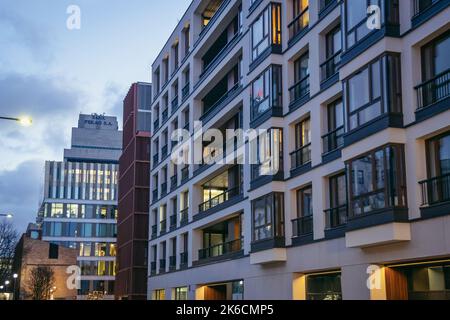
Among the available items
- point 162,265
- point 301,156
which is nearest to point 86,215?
point 162,265

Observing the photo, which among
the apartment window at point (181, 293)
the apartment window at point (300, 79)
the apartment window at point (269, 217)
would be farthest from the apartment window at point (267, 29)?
the apartment window at point (181, 293)

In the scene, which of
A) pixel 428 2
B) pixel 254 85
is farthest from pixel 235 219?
pixel 428 2

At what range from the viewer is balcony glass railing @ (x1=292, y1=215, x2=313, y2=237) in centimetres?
2675

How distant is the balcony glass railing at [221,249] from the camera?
36.7 metres

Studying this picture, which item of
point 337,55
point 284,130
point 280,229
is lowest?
point 280,229

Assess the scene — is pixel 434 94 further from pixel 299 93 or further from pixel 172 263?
pixel 172 263

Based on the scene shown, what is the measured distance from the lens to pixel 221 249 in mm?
39406

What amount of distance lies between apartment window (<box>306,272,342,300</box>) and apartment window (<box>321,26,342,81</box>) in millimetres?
8076

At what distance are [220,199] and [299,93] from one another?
14.5 meters

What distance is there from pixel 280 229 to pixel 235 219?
32.5 feet

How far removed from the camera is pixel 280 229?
28641 millimetres

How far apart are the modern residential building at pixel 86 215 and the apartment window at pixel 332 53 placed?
10942 centimetres

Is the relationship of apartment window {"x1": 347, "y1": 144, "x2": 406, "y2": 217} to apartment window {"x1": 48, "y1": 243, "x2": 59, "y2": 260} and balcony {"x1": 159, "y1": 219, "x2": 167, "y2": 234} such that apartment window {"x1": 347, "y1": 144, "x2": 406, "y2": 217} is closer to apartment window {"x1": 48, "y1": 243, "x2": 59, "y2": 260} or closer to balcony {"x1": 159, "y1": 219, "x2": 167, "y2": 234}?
balcony {"x1": 159, "y1": 219, "x2": 167, "y2": 234}
